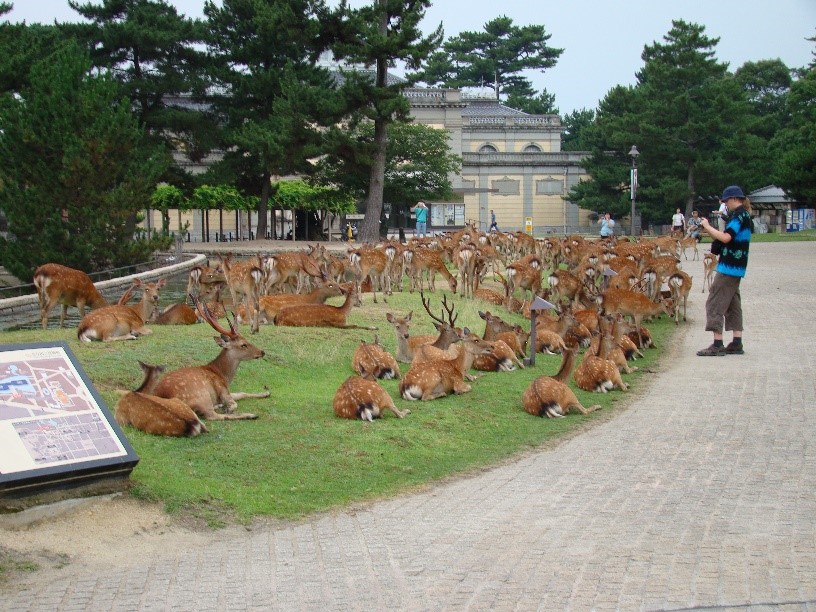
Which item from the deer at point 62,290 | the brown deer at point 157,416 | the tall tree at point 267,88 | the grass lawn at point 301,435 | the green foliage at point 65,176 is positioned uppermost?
the tall tree at point 267,88

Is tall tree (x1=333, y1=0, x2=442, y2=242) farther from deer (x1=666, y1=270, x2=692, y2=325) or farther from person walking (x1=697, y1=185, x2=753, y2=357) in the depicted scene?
person walking (x1=697, y1=185, x2=753, y2=357)

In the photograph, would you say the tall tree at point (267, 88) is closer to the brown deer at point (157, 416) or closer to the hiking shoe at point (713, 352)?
the hiking shoe at point (713, 352)

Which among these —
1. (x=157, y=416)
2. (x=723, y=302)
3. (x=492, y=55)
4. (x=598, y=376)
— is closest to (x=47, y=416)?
(x=157, y=416)

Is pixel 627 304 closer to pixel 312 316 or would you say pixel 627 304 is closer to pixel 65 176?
pixel 312 316

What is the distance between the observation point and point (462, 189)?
64.7 m

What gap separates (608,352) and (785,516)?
236 inches

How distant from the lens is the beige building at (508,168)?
212 feet

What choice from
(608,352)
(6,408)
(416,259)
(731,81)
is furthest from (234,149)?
(6,408)

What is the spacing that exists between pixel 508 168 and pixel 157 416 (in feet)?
200

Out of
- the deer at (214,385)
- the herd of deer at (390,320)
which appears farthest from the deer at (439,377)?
the deer at (214,385)

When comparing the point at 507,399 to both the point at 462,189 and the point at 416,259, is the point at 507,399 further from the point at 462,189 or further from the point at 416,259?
the point at 462,189

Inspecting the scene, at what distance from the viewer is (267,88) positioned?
38.1 meters

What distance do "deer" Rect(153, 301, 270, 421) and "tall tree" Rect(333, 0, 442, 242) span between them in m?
26.1

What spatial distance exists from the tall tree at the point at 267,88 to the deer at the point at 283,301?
1998 centimetres
